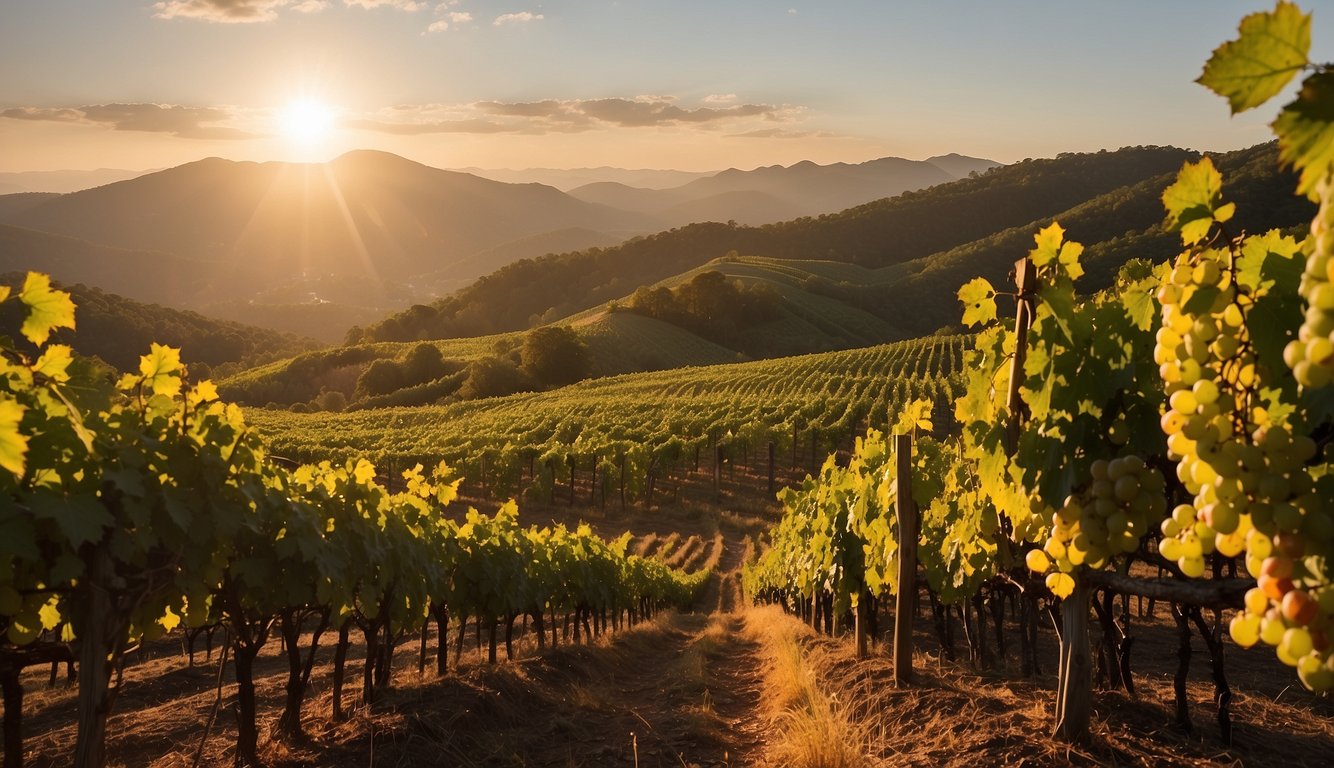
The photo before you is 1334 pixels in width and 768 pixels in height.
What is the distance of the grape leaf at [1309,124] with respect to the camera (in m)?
1.41

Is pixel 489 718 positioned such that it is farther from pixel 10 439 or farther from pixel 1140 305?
pixel 1140 305

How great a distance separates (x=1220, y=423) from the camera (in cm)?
198

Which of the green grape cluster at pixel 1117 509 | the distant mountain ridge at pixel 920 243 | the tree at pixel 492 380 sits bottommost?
the tree at pixel 492 380

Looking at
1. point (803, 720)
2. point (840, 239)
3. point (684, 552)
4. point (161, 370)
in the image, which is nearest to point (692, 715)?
point (803, 720)

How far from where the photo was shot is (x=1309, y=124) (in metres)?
1.42

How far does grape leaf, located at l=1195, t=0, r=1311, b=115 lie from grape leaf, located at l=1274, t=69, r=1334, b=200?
0.05 metres

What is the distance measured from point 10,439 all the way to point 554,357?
71356 millimetres

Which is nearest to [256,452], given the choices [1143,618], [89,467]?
[89,467]

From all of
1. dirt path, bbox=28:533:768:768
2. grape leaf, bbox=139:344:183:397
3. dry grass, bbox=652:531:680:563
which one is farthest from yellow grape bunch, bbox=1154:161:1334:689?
dry grass, bbox=652:531:680:563

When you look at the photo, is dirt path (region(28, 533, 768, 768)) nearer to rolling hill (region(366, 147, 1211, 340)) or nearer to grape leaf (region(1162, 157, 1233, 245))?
grape leaf (region(1162, 157, 1233, 245))

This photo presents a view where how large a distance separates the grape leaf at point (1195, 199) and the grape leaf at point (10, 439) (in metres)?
3.52

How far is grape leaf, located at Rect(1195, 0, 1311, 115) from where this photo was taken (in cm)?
143

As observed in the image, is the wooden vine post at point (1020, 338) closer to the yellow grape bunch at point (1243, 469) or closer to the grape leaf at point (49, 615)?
the yellow grape bunch at point (1243, 469)

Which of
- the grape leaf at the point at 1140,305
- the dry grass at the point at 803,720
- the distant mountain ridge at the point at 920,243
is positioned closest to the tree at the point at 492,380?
the distant mountain ridge at the point at 920,243
